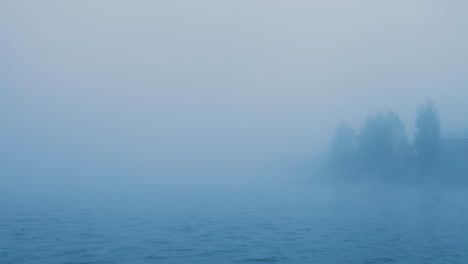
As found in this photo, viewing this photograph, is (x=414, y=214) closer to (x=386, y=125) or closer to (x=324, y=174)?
(x=386, y=125)

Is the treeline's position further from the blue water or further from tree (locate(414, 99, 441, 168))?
the blue water

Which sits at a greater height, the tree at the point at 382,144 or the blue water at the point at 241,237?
the tree at the point at 382,144

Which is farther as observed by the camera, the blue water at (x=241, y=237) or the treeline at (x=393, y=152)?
the treeline at (x=393, y=152)

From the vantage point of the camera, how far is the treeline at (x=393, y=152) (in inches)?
5463

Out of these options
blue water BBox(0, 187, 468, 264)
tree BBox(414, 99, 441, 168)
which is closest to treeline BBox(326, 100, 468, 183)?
tree BBox(414, 99, 441, 168)

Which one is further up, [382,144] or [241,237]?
[382,144]

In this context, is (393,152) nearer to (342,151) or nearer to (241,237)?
(342,151)

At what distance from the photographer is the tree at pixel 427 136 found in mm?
140125

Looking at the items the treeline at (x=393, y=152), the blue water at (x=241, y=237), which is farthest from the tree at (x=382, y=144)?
the blue water at (x=241, y=237)

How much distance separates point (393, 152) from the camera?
152250 mm

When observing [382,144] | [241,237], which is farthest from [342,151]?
[241,237]

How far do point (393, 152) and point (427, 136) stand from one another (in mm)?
12471

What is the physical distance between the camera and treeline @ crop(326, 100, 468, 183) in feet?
455

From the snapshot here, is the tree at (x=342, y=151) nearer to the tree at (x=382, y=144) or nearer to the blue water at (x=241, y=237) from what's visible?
the tree at (x=382, y=144)
